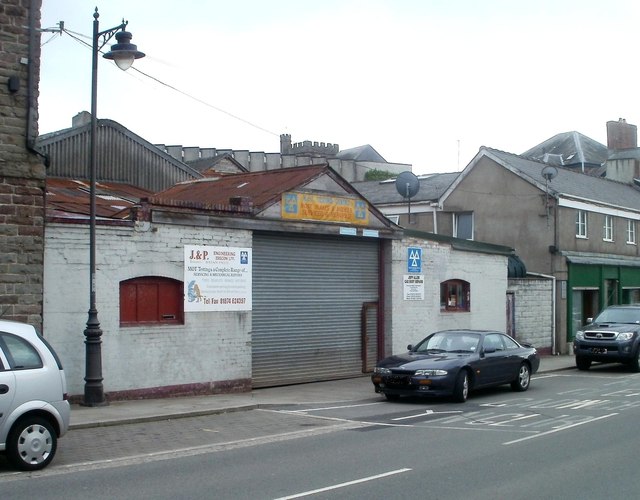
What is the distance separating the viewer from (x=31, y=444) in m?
9.73

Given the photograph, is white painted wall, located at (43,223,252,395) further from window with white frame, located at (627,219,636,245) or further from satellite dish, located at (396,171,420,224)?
window with white frame, located at (627,219,636,245)

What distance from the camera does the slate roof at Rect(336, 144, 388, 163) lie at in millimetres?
86738

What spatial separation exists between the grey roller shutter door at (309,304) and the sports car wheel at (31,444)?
934 centimetres

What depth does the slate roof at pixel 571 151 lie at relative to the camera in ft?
205

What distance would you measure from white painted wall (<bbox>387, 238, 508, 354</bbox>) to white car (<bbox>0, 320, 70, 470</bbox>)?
45.4ft

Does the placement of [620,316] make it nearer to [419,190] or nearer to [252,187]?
[252,187]

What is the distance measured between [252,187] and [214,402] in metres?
6.29

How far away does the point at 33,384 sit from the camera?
32.0 feet

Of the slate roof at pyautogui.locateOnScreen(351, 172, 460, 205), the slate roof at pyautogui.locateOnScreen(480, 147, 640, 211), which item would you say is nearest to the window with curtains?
the slate roof at pyautogui.locateOnScreen(480, 147, 640, 211)

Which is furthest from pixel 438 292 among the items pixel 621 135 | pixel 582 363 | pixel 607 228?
pixel 621 135

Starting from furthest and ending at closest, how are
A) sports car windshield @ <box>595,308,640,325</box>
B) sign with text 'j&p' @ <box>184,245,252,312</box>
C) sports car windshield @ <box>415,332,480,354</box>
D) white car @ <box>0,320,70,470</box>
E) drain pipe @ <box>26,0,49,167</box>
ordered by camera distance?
sports car windshield @ <box>595,308,640,325</box>
sports car windshield @ <box>415,332,480,354</box>
sign with text 'j&p' @ <box>184,245,252,312</box>
drain pipe @ <box>26,0,49,167</box>
white car @ <box>0,320,70,470</box>

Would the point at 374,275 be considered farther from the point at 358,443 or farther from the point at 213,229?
the point at 358,443

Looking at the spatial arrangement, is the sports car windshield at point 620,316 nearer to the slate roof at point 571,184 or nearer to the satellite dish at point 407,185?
the slate roof at point 571,184

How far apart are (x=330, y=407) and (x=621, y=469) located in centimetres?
748
